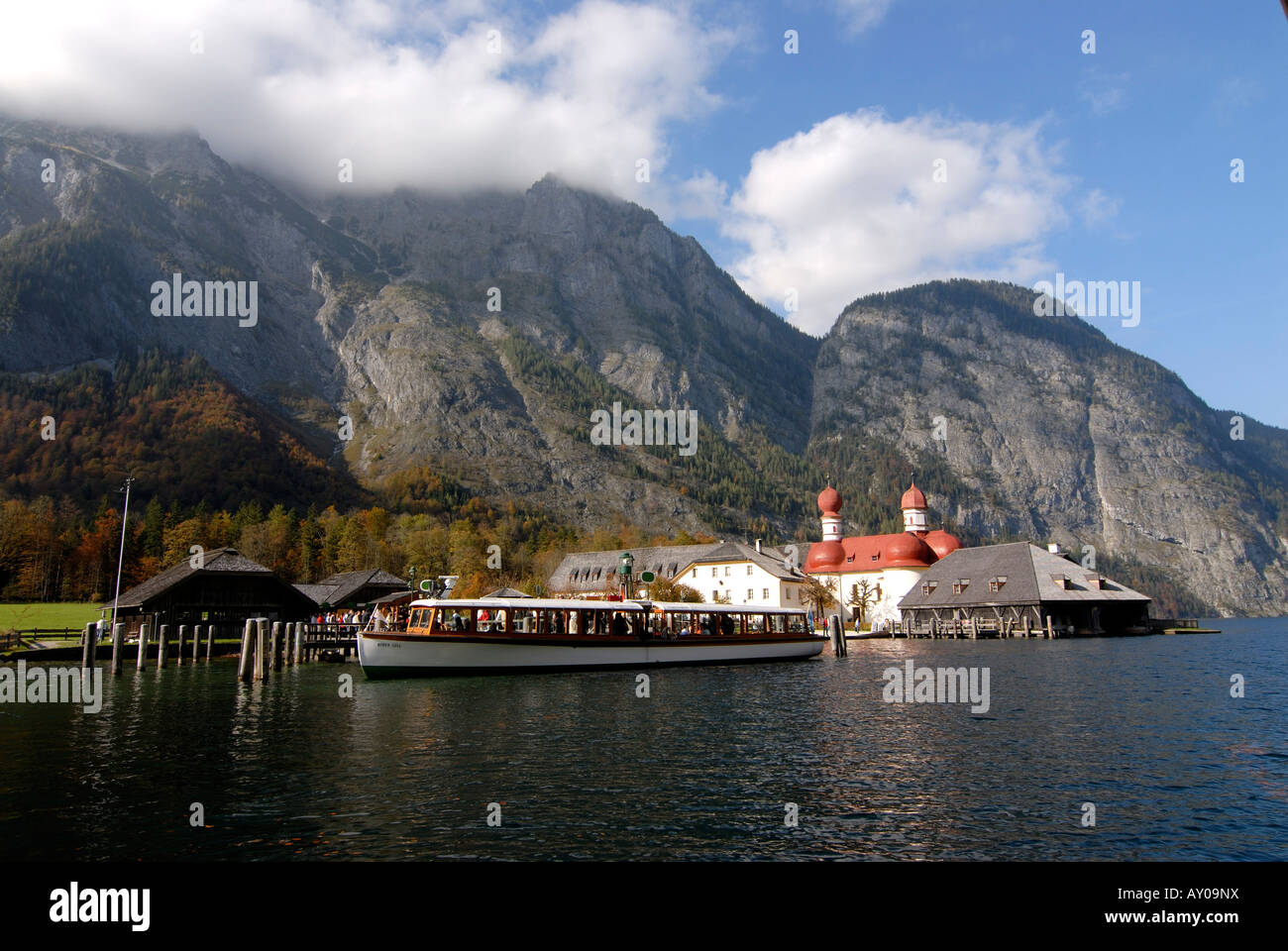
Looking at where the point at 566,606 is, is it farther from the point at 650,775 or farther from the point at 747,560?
the point at 747,560

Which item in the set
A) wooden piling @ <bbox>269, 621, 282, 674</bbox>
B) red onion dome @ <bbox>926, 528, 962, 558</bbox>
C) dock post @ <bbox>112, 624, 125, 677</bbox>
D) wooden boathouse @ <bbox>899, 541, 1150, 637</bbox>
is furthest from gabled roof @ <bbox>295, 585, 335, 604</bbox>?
red onion dome @ <bbox>926, 528, 962, 558</bbox>

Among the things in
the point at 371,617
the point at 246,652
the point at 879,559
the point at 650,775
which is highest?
the point at 879,559

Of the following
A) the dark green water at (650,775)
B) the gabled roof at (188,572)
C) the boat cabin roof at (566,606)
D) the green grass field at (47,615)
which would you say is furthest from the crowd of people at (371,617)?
the green grass field at (47,615)

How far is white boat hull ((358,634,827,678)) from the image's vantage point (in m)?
50.2

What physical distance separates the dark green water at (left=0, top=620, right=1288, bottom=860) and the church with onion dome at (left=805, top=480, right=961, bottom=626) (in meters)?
80.6

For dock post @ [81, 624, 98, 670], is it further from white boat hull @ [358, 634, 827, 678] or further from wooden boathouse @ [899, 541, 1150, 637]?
wooden boathouse @ [899, 541, 1150, 637]

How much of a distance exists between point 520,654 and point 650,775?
3282 cm

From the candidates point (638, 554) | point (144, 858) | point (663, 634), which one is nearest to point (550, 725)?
point (144, 858)

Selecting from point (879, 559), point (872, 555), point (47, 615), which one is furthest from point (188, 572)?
point (872, 555)

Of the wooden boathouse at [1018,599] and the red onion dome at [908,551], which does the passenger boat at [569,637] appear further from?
the red onion dome at [908,551]

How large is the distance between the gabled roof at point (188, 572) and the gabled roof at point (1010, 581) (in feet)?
259

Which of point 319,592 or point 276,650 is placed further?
point 319,592

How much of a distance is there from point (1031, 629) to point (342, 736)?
8866cm

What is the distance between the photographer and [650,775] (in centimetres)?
2231
